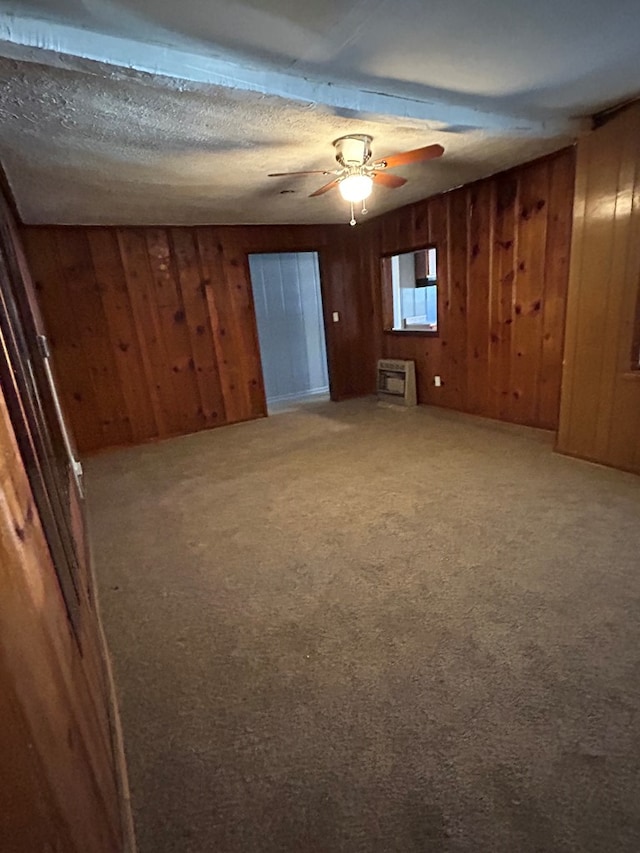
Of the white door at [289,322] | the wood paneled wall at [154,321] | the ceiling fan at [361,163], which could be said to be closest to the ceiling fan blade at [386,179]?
the ceiling fan at [361,163]

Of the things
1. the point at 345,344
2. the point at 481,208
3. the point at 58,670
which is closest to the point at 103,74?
the point at 58,670

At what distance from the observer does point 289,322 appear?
20.5 ft

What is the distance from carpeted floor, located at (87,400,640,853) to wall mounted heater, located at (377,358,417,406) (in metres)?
2.04

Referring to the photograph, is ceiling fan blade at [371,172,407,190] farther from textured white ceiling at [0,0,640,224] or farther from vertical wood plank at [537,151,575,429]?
vertical wood plank at [537,151,575,429]

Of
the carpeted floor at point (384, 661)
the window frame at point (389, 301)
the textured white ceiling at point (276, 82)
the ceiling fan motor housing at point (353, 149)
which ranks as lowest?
the carpeted floor at point (384, 661)

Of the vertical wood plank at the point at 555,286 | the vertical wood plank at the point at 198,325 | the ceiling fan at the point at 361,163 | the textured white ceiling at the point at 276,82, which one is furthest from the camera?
the vertical wood plank at the point at 198,325

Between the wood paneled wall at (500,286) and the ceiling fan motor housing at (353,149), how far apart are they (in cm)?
165

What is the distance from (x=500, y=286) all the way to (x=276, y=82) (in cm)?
277

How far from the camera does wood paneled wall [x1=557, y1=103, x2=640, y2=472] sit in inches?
107

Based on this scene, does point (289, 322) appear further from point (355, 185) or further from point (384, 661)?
point (384, 661)

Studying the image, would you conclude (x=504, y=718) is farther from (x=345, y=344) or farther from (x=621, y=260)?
(x=345, y=344)

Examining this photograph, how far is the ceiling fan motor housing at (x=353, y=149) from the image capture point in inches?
102

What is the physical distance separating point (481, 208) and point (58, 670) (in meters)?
4.43

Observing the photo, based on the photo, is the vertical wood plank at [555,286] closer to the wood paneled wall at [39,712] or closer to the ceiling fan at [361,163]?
the ceiling fan at [361,163]
